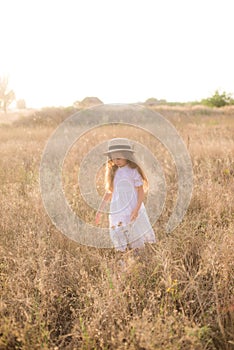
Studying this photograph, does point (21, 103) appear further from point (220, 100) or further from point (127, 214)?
point (127, 214)

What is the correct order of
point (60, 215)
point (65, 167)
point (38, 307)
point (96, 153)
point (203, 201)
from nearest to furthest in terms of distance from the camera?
point (38, 307) → point (60, 215) → point (203, 201) → point (65, 167) → point (96, 153)

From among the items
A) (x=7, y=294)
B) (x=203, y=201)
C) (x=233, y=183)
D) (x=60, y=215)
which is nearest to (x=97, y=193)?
(x=60, y=215)

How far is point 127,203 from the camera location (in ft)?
8.84

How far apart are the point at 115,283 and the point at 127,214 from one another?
2.89ft

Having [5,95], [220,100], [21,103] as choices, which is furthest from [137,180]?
[21,103]

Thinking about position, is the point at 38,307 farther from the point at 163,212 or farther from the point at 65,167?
the point at 65,167

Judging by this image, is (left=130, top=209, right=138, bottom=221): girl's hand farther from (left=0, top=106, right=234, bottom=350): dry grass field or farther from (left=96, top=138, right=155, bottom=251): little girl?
(left=0, top=106, right=234, bottom=350): dry grass field

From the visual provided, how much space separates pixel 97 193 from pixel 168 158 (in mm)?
1870

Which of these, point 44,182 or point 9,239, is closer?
point 9,239

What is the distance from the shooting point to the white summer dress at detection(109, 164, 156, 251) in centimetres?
264

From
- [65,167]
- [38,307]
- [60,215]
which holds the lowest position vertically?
[38,307]

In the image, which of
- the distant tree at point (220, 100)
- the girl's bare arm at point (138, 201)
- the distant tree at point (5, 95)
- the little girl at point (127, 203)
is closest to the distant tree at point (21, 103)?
the distant tree at point (5, 95)

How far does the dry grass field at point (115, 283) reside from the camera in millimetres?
1658

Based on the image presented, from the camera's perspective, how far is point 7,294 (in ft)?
6.34
